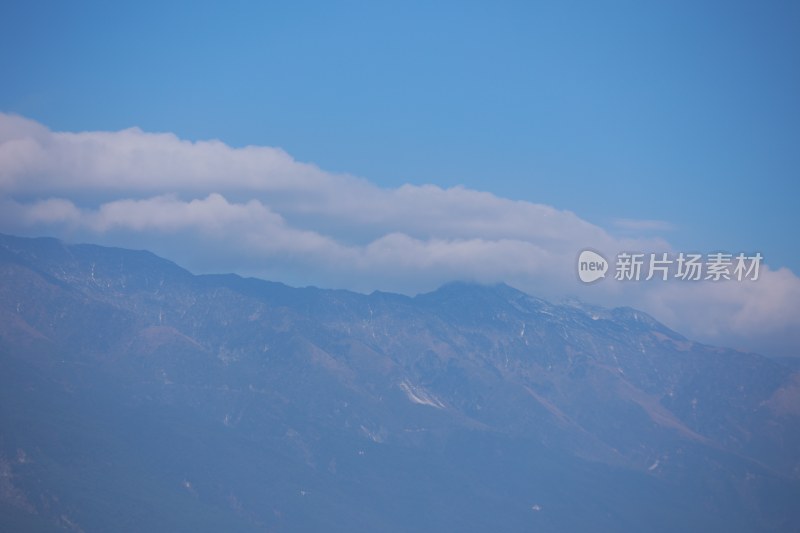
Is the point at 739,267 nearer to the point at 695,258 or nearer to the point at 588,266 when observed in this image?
the point at 695,258

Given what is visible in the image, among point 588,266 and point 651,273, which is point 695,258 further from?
point 588,266

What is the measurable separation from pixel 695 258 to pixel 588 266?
50.5 ft

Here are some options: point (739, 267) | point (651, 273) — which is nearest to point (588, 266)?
point (651, 273)

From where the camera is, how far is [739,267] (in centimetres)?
11975

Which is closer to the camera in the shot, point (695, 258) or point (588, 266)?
point (695, 258)

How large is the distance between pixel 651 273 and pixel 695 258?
6138 millimetres

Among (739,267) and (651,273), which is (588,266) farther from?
(739,267)

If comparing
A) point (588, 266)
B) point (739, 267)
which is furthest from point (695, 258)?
point (588, 266)

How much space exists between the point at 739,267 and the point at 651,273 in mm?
10870

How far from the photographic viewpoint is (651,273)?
12394 centimetres
